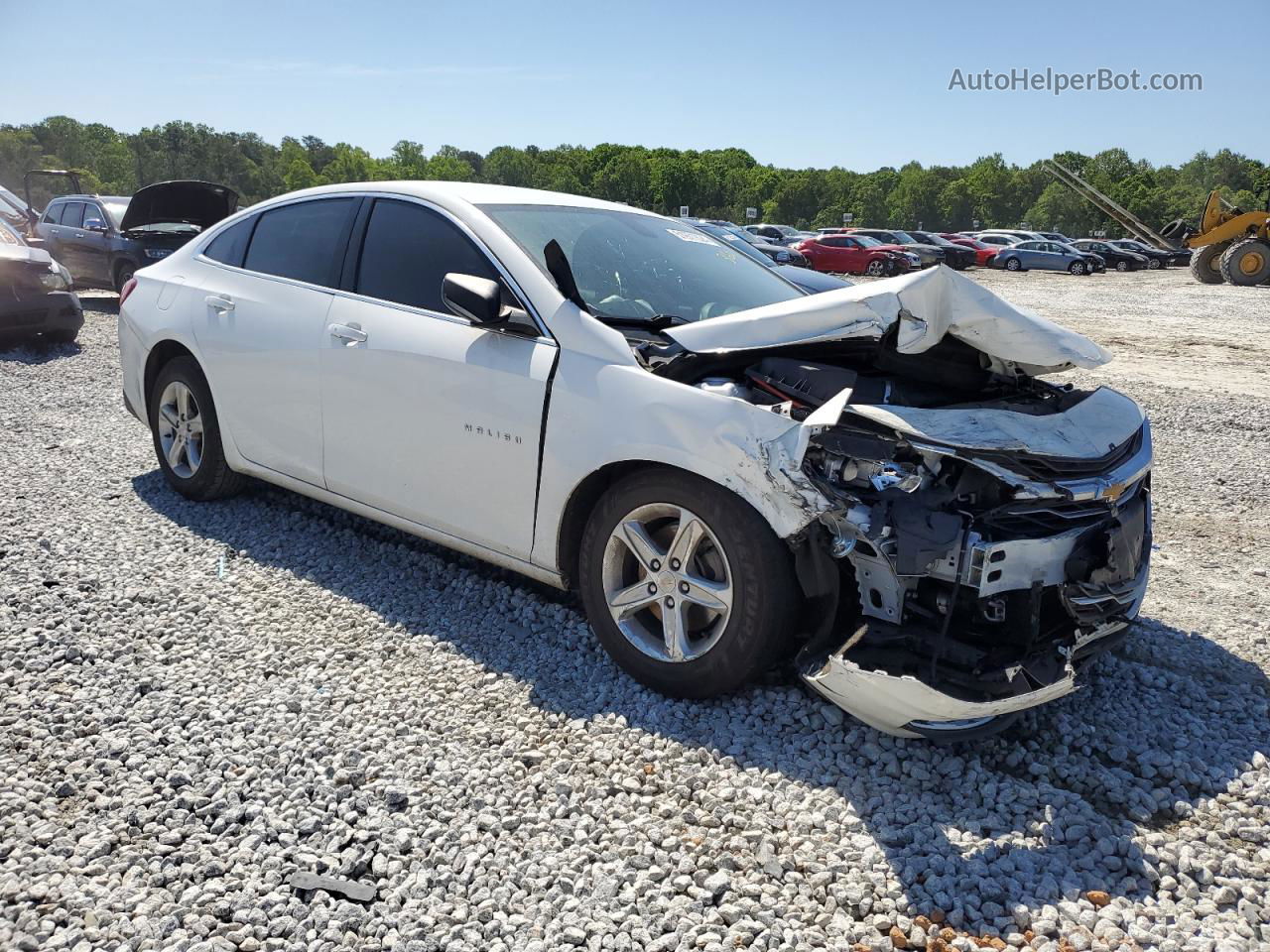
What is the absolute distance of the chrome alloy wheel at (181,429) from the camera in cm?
513

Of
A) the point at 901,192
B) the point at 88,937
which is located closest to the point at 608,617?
the point at 88,937

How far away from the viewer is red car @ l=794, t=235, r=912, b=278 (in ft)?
114

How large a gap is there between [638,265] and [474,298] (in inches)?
34.0

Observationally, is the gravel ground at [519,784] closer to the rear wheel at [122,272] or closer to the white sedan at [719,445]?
the white sedan at [719,445]

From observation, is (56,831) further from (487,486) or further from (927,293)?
(927,293)

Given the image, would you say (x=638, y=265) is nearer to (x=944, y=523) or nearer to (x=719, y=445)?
(x=719, y=445)

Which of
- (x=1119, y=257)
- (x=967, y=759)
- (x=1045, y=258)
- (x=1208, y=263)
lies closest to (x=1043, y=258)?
(x=1045, y=258)

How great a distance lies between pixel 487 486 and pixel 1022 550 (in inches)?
75.4

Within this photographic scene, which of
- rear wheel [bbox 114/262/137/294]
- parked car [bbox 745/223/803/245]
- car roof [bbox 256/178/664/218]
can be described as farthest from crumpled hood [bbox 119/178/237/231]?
parked car [bbox 745/223/803/245]

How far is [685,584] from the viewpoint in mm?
3221

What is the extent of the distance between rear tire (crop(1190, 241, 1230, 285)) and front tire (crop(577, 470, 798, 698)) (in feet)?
101

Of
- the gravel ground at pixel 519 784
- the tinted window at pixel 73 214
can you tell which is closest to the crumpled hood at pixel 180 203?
the tinted window at pixel 73 214

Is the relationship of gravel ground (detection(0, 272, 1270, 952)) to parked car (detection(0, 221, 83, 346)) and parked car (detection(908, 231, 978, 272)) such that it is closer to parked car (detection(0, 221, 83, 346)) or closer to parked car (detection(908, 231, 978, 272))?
parked car (detection(0, 221, 83, 346))

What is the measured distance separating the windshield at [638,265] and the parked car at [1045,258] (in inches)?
1531
